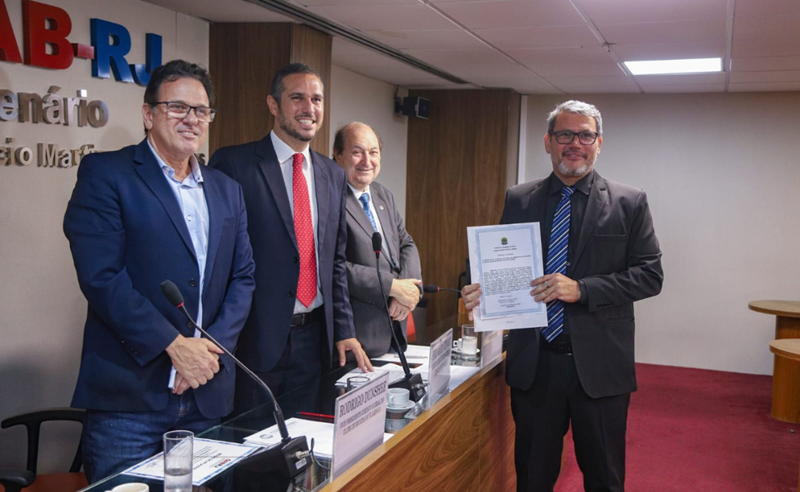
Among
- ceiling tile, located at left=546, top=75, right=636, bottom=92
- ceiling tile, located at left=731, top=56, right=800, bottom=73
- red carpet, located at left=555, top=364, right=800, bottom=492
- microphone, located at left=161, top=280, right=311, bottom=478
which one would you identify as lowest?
red carpet, located at left=555, top=364, right=800, bottom=492

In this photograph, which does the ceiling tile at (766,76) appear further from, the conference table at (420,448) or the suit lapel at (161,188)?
the suit lapel at (161,188)

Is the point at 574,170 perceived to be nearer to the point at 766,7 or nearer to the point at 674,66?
the point at 766,7

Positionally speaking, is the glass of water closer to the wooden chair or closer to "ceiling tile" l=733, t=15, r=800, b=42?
the wooden chair

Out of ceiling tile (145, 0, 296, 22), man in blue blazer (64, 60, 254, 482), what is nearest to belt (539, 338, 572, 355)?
man in blue blazer (64, 60, 254, 482)

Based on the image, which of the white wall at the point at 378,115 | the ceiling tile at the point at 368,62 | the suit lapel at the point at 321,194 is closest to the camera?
the suit lapel at the point at 321,194

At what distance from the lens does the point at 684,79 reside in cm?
606

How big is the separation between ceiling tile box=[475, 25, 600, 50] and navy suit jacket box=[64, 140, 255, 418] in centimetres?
279

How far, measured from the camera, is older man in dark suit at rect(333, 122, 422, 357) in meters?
2.88

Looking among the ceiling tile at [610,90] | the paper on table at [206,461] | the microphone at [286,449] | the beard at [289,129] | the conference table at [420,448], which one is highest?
the ceiling tile at [610,90]

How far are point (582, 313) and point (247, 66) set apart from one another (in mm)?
2655

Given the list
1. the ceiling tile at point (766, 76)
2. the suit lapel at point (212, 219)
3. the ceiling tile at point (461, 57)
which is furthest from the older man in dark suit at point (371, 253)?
the ceiling tile at point (766, 76)

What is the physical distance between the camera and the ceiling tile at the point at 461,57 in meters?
5.12

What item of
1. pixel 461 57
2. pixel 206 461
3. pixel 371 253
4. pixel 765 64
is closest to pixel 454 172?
pixel 461 57

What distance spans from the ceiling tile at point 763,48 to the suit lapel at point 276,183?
3257 millimetres
